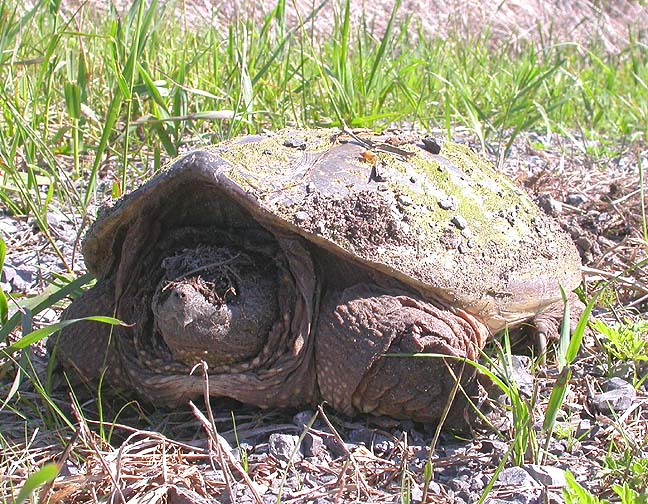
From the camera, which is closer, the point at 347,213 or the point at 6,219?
the point at 347,213

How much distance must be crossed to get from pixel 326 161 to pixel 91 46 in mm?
2766

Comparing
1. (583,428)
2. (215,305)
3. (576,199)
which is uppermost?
(215,305)

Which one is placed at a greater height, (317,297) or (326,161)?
(326,161)

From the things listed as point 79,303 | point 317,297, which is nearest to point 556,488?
point 317,297

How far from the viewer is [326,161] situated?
2152 millimetres

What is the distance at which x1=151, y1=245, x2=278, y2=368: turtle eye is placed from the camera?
1.87 m

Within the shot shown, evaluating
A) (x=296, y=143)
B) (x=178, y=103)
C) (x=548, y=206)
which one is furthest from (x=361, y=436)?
(x=178, y=103)

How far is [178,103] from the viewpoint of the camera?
10.9ft

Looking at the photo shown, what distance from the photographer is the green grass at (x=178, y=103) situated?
8.77 feet

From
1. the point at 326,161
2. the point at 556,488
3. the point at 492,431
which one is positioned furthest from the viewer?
the point at 326,161

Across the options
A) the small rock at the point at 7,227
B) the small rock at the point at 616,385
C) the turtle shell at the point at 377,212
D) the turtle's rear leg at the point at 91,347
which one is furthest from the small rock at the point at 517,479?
the small rock at the point at 7,227

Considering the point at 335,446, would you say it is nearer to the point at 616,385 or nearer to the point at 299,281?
the point at 299,281

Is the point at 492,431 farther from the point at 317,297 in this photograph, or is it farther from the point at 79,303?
the point at 79,303

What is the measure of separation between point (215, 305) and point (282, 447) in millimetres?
379
